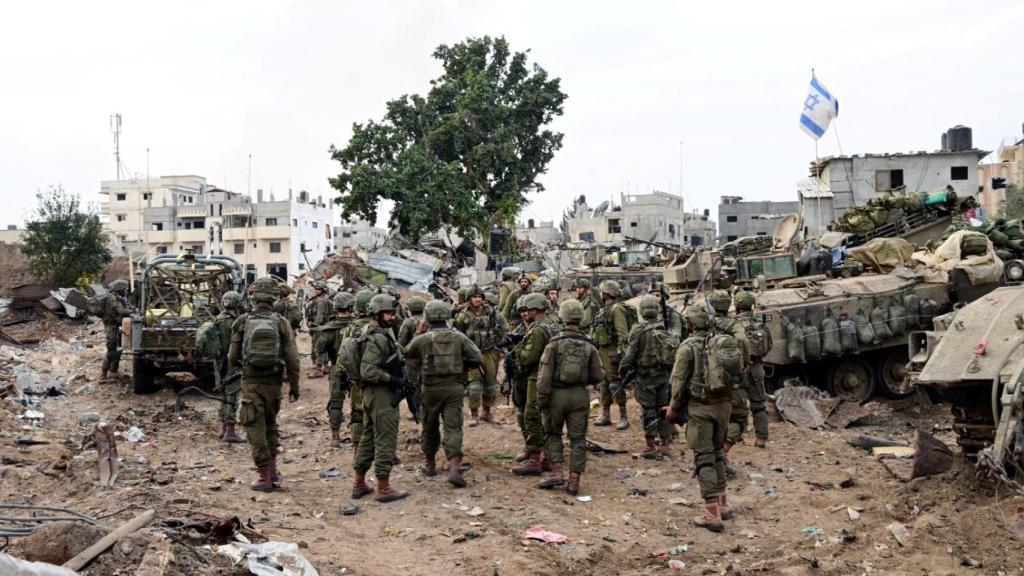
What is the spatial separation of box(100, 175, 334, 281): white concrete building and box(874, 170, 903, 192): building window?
103ft

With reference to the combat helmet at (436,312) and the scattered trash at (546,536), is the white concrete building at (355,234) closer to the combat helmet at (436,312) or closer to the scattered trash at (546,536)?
the combat helmet at (436,312)

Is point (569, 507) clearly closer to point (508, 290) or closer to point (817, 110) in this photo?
point (508, 290)

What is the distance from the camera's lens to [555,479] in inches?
337

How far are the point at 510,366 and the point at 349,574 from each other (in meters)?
3.91

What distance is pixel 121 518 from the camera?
6309mm

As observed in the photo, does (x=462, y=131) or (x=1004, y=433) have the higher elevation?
(x=462, y=131)

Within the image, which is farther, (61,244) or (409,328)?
(61,244)

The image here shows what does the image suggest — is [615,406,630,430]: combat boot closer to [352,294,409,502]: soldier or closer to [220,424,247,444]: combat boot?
[352,294,409,502]: soldier

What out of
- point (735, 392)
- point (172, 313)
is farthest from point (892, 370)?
point (172, 313)

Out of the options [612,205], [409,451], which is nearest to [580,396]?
[409,451]

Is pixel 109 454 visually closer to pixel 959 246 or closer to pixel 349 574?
pixel 349 574

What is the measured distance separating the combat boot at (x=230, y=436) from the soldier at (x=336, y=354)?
3.48 feet

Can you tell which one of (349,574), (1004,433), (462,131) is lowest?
(349,574)

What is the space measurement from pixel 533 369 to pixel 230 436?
12.9 feet
